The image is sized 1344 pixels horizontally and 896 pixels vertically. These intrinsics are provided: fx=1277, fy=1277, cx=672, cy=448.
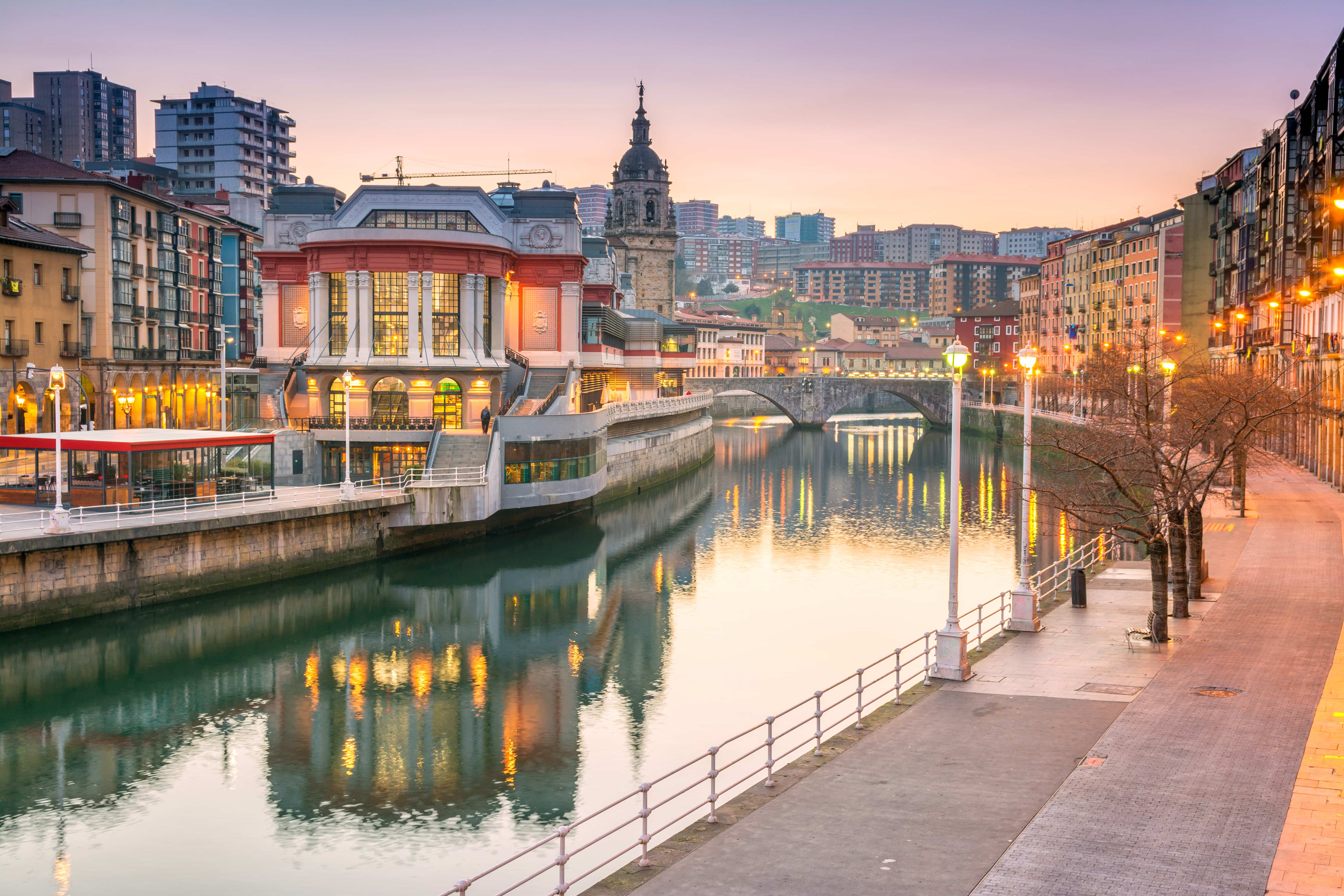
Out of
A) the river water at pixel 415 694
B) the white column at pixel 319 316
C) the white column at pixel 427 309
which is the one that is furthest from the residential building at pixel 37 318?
the river water at pixel 415 694

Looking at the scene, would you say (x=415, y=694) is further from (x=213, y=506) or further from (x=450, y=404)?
(x=450, y=404)

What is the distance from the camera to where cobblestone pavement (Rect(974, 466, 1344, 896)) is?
1577 centimetres

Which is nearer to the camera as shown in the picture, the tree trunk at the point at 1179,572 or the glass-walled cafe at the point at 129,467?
the tree trunk at the point at 1179,572

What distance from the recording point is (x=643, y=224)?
516 ft

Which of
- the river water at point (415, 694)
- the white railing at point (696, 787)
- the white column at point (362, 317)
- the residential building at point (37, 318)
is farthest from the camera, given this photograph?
the white column at point (362, 317)

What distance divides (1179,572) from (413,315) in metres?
47.2

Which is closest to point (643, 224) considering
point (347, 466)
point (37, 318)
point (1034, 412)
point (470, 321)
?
point (1034, 412)

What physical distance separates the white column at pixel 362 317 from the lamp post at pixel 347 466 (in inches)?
240

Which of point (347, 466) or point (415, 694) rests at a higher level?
point (347, 466)

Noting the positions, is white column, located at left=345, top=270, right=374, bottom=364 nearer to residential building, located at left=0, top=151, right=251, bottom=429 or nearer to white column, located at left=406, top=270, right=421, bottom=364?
white column, located at left=406, top=270, right=421, bottom=364

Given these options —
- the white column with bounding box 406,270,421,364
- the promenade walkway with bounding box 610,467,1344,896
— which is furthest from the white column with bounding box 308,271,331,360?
the promenade walkway with bounding box 610,467,1344,896

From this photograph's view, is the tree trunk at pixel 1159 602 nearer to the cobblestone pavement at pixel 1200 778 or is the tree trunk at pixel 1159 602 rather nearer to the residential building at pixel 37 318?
the cobblestone pavement at pixel 1200 778

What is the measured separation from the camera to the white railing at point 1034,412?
104 m

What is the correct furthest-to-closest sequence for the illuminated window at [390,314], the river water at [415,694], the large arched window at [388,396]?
the large arched window at [388,396], the illuminated window at [390,314], the river water at [415,694]
